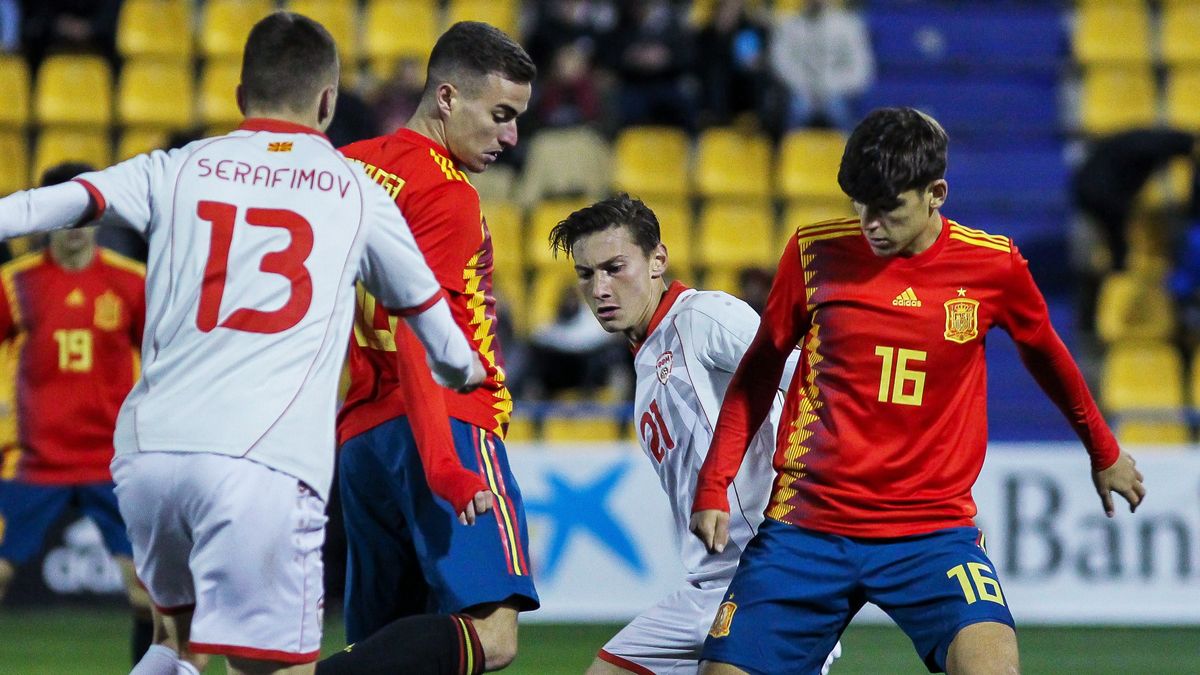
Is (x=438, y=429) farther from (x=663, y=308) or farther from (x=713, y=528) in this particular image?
(x=663, y=308)

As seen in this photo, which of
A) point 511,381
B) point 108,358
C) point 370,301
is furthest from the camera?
point 511,381

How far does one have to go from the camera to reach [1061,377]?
4.34 m

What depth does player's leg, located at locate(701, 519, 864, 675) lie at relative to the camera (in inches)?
A: 161

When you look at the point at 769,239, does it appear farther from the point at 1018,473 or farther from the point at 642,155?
the point at 1018,473

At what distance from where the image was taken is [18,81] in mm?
13438

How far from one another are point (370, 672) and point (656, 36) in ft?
30.9

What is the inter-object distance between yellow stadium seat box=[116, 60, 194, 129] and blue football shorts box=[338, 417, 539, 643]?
30.9 ft

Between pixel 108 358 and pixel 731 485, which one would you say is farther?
pixel 108 358

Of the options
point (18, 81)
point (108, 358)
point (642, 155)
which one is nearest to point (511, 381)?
point (642, 155)

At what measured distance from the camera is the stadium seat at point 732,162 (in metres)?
13.1

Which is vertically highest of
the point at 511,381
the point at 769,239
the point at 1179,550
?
the point at 769,239

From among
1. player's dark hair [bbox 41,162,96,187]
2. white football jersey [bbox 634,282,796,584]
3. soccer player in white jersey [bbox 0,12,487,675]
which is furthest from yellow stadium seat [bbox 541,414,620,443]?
soccer player in white jersey [bbox 0,12,487,675]

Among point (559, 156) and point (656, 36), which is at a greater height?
point (656, 36)

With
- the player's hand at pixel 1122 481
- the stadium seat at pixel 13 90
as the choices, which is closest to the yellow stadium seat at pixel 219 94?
the stadium seat at pixel 13 90
